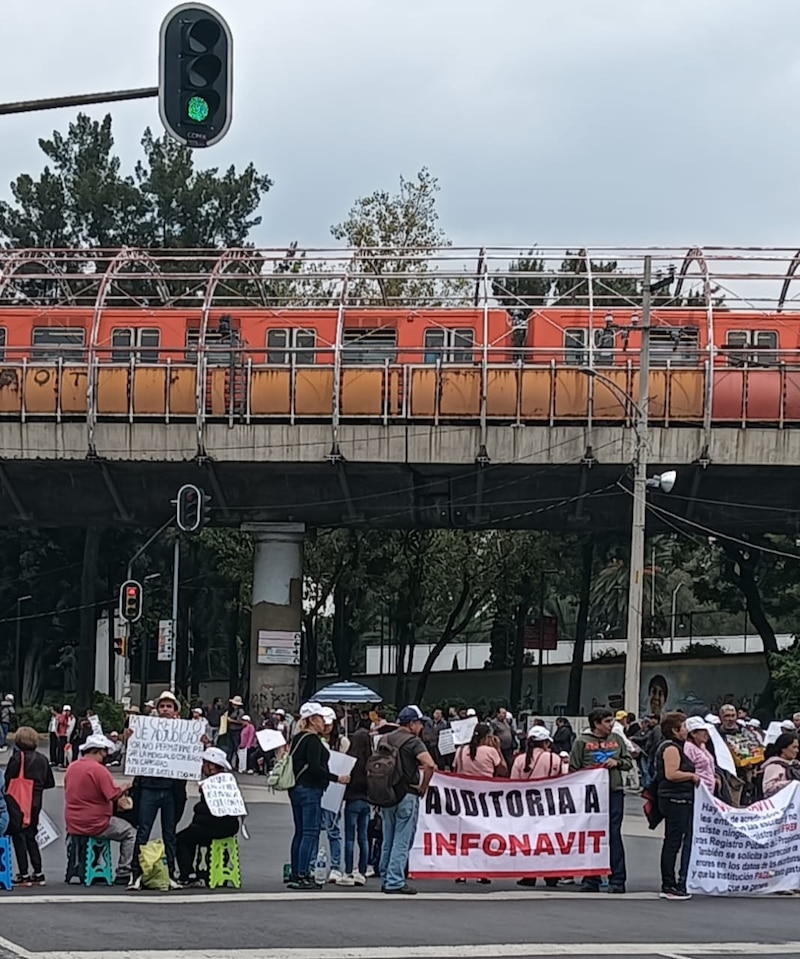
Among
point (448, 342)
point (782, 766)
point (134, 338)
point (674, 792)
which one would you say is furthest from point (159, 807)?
point (134, 338)

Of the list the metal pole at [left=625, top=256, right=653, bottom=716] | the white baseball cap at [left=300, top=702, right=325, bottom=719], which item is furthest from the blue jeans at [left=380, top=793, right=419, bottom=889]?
the metal pole at [left=625, top=256, right=653, bottom=716]

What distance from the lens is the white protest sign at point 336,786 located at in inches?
658

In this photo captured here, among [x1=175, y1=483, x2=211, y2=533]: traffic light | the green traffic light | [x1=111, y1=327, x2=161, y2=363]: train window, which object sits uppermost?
[x1=111, y1=327, x2=161, y2=363]: train window

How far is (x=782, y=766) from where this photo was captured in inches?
700

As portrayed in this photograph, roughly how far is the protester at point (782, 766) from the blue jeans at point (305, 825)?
4.57m

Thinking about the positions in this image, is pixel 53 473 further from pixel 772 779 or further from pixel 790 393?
pixel 772 779

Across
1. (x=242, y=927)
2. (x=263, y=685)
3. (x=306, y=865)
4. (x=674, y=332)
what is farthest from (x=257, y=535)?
(x=242, y=927)

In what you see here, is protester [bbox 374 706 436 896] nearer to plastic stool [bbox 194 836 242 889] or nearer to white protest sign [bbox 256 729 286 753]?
plastic stool [bbox 194 836 242 889]

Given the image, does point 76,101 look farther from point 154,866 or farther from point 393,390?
point 393,390

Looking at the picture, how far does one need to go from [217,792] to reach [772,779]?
5629mm

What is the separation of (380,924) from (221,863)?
8.88 ft

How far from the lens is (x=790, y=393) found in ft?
131

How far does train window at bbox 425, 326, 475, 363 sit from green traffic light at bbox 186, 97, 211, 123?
94.3 feet

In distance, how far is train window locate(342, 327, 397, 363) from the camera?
136 feet
